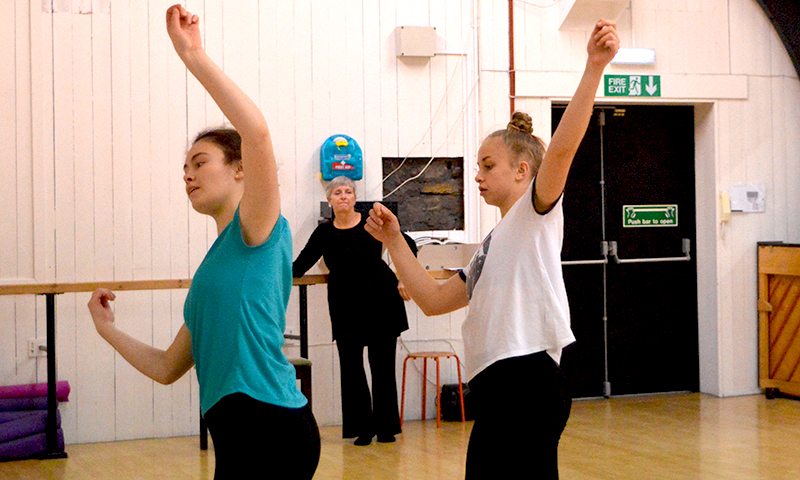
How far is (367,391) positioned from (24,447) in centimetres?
195

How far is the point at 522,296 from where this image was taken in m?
2.02

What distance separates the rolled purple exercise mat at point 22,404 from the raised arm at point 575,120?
3988 millimetres

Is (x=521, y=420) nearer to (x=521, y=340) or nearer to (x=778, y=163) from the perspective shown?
(x=521, y=340)

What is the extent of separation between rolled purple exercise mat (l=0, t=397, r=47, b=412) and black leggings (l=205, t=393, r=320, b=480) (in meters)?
3.83

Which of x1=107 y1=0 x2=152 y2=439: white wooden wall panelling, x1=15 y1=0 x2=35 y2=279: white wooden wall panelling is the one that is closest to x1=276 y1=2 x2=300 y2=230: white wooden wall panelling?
Result: x1=107 y1=0 x2=152 y2=439: white wooden wall panelling

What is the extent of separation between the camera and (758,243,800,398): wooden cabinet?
6168mm

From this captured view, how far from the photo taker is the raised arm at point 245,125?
1.51m

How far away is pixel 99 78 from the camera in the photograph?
528 cm

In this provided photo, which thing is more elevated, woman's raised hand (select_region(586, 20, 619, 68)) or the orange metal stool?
woman's raised hand (select_region(586, 20, 619, 68))

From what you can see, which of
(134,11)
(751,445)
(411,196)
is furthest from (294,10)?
(751,445)

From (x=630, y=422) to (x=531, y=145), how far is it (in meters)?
3.79

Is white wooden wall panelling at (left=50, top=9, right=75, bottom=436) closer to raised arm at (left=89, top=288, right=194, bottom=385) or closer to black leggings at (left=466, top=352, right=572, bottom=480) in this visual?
raised arm at (left=89, top=288, right=194, bottom=385)

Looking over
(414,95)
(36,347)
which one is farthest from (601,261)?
(36,347)

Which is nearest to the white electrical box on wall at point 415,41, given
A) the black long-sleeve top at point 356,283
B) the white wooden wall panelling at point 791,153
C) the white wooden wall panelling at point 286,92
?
the white wooden wall panelling at point 286,92
